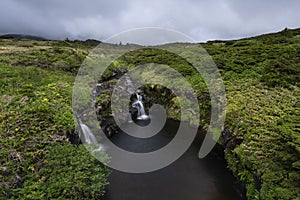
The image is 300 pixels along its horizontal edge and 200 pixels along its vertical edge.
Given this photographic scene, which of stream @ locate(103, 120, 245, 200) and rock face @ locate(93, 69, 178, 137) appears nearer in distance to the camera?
stream @ locate(103, 120, 245, 200)

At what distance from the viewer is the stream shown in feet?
32.1

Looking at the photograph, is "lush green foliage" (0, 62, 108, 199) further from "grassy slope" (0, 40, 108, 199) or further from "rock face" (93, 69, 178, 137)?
"rock face" (93, 69, 178, 137)

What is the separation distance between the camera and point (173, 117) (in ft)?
62.2

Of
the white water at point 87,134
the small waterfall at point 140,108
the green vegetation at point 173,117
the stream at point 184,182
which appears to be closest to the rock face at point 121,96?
the green vegetation at point 173,117

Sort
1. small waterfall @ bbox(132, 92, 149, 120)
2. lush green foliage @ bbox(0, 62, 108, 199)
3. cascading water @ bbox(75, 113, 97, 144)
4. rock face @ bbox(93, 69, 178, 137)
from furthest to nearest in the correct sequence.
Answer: small waterfall @ bbox(132, 92, 149, 120), rock face @ bbox(93, 69, 178, 137), cascading water @ bbox(75, 113, 97, 144), lush green foliage @ bbox(0, 62, 108, 199)

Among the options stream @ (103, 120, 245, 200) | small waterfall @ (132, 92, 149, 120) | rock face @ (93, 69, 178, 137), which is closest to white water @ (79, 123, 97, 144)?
rock face @ (93, 69, 178, 137)

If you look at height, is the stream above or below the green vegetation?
below

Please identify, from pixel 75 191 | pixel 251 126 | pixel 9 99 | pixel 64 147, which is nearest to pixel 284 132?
pixel 251 126

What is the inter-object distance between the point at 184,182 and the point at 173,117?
867cm

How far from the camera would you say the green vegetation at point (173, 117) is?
25.2 feet

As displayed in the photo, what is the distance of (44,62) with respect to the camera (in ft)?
75.0

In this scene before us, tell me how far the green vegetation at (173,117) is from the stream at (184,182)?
0.87 meters

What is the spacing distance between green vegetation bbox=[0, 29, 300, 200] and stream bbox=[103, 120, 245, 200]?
34.3 inches

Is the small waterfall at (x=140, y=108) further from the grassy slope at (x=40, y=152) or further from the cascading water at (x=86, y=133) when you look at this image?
the grassy slope at (x=40, y=152)
